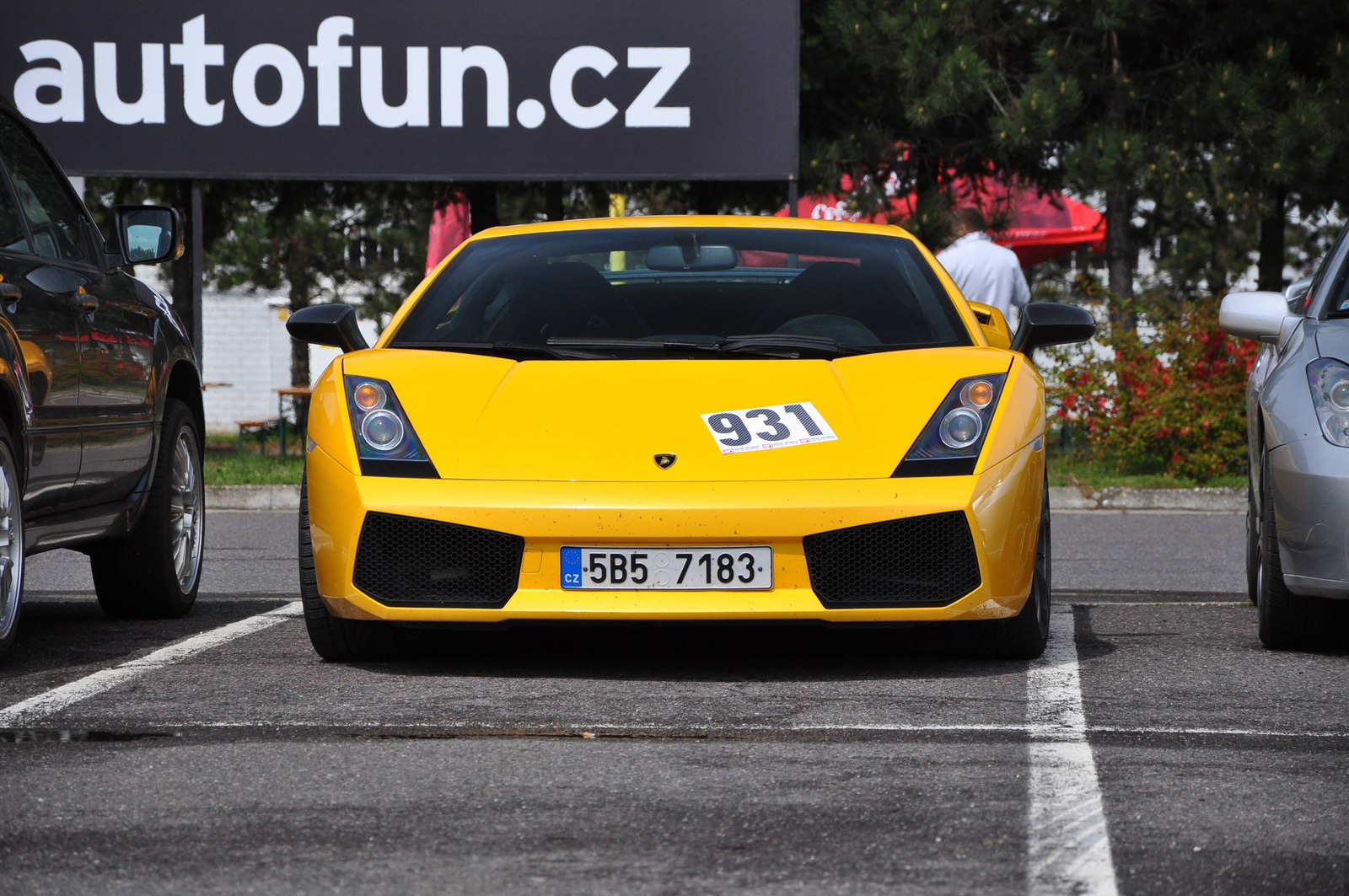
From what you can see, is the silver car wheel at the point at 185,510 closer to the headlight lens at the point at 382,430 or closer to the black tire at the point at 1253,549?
the headlight lens at the point at 382,430

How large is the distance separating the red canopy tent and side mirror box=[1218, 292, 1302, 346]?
36.0 feet

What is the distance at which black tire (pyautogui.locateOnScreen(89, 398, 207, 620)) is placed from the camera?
6637mm

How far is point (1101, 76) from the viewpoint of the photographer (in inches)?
674

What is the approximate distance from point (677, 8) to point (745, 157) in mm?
1161

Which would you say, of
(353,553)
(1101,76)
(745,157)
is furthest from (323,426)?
(1101,76)

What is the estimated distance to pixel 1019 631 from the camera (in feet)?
17.9

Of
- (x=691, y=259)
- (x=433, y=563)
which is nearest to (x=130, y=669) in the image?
(x=433, y=563)

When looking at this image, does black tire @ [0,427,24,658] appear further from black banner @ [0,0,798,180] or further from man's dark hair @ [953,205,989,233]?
black banner @ [0,0,798,180]

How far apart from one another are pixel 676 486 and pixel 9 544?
5.92ft

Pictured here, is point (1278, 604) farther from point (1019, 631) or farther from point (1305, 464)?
point (1019, 631)

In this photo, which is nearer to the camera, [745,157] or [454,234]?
[745,157]

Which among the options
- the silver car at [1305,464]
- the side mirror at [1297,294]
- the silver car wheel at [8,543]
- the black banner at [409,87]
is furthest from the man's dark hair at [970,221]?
the silver car wheel at [8,543]

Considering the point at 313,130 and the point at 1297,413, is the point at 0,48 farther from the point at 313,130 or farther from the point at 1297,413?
the point at 1297,413

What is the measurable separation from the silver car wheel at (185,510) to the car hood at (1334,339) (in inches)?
146
